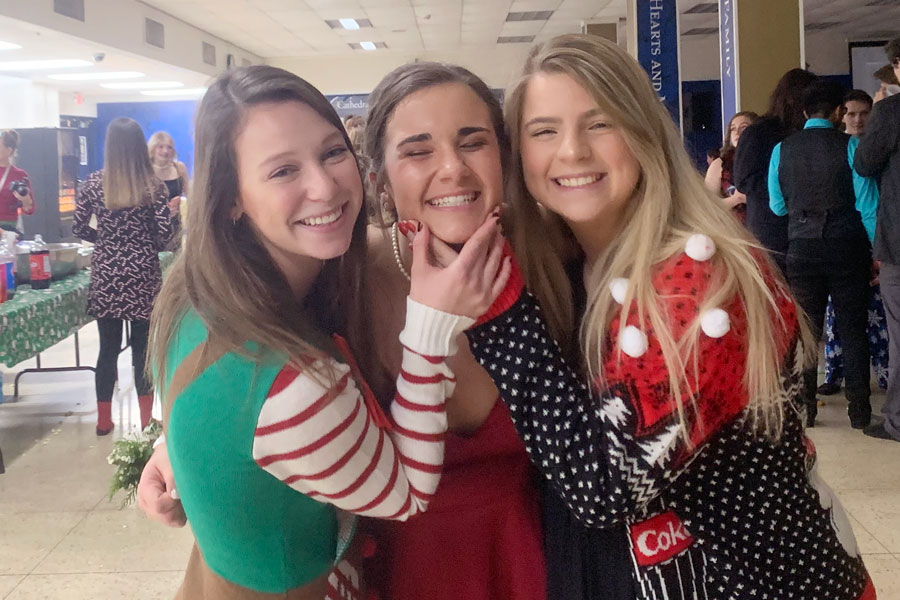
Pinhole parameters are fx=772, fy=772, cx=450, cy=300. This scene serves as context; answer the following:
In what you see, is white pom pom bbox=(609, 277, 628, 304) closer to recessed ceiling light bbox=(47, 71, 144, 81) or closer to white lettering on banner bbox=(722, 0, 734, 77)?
white lettering on banner bbox=(722, 0, 734, 77)

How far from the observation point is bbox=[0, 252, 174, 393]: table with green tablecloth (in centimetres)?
370

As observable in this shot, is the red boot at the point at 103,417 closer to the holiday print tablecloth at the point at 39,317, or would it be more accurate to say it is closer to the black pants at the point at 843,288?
the holiday print tablecloth at the point at 39,317

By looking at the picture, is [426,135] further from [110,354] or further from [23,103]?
[23,103]

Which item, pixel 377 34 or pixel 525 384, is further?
pixel 377 34

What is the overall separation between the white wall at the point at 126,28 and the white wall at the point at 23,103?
3169mm

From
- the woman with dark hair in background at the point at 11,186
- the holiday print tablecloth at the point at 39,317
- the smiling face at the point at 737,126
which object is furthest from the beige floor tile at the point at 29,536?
the smiling face at the point at 737,126

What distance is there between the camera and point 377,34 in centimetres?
1261

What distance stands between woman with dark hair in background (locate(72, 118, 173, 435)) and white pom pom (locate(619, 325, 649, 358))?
11.4ft

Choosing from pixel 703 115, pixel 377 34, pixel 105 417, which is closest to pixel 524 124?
pixel 105 417

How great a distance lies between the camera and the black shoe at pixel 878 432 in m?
3.74

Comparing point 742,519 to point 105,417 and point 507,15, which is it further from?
point 507,15

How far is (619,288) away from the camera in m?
1.09

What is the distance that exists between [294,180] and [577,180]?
435 millimetres

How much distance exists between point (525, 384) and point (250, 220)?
0.47m
